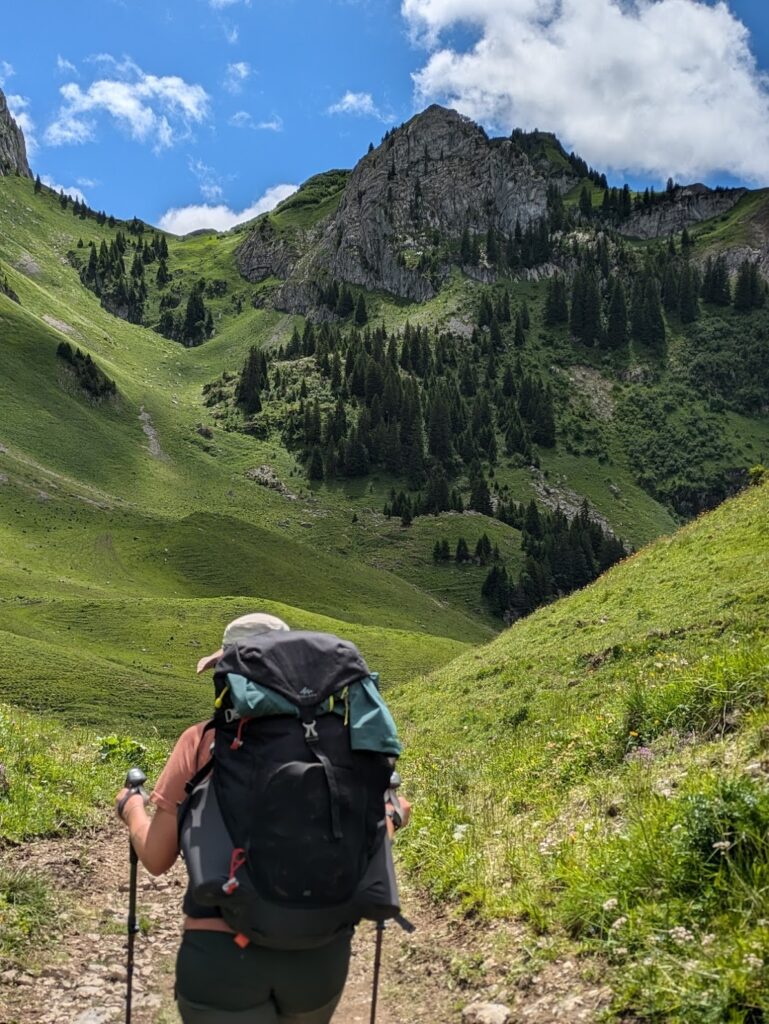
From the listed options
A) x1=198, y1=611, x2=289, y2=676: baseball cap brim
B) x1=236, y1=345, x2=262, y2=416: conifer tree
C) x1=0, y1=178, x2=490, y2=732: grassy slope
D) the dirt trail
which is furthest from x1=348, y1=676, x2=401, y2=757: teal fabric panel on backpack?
x1=236, y1=345, x2=262, y2=416: conifer tree

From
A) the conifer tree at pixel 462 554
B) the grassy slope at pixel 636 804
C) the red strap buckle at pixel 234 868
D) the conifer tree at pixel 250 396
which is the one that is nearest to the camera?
the red strap buckle at pixel 234 868

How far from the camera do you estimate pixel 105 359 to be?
646 ft

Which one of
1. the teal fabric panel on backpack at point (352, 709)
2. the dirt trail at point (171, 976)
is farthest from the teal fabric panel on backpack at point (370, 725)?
the dirt trail at point (171, 976)

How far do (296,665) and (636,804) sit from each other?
Answer: 5.25 metres

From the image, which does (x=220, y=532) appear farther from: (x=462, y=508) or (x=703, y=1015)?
(x=703, y=1015)

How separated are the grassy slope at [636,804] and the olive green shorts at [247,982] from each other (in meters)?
2.53

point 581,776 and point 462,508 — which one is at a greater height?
Answer: point 462,508

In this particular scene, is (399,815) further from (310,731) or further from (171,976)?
(171,976)

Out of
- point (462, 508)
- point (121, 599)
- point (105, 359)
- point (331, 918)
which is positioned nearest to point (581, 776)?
point (331, 918)

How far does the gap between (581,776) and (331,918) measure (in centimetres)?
770

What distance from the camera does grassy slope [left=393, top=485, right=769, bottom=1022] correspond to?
532 cm

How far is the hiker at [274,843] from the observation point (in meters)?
3.88

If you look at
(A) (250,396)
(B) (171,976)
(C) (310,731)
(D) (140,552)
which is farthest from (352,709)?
(A) (250,396)

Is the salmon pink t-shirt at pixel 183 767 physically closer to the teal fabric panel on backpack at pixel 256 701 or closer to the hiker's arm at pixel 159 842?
the hiker's arm at pixel 159 842
